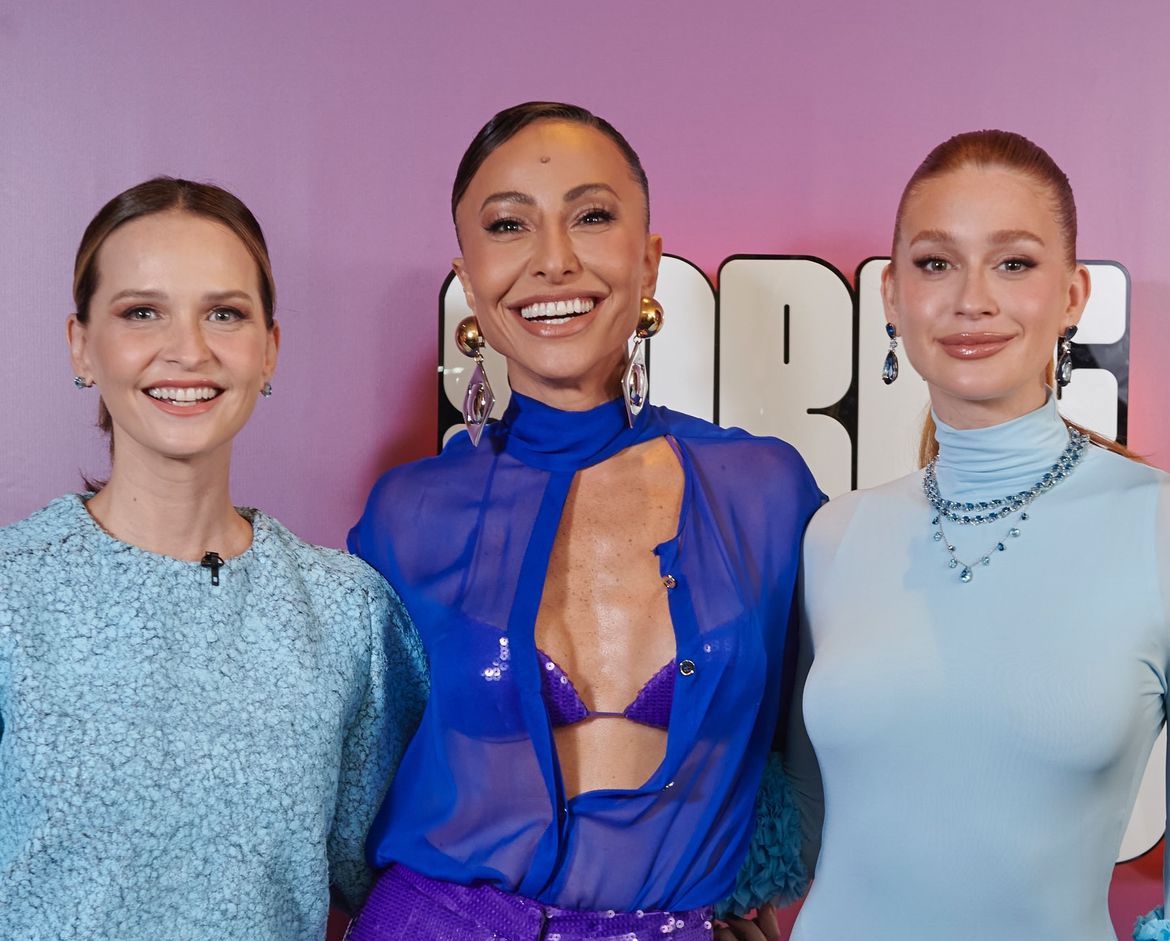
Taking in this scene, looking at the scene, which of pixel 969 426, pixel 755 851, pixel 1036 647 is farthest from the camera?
pixel 755 851

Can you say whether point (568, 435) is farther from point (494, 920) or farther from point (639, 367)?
point (494, 920)

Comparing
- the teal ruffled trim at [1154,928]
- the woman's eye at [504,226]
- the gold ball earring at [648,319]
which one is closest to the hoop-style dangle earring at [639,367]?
the gold ball earring at [648,319]

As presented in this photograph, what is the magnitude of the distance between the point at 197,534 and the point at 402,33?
4.48 ft

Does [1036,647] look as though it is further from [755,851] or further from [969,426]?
[755,851]

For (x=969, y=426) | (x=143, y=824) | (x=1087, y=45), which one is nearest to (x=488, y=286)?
(x=969, y=426)

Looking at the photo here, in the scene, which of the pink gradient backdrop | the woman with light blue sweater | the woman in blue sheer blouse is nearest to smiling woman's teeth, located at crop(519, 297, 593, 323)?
the woman in blue sheer blouse

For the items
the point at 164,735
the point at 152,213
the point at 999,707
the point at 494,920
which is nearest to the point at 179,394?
the point at 152,213

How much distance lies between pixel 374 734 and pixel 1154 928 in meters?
1.19

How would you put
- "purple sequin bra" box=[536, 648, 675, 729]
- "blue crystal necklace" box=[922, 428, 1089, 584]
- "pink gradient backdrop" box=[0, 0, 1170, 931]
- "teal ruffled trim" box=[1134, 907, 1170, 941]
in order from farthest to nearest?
"pink gradient backdrop" box=[0, 0, 1170, 931] → "purple sequin bra" box=[536, 648, 675, 729] → "blue crystal necklace" box=[922, 428, 1089, 584] → "teal ruffled trim" box=[1134, 907, 1170, 941]

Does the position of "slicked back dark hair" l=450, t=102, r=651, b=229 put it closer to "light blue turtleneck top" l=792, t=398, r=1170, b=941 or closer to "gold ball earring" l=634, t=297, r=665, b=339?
"gold ball earring" l=634, t=297, r=665, b=339

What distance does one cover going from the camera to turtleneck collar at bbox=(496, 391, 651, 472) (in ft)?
7.65

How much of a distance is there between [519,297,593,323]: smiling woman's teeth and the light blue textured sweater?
0.54m

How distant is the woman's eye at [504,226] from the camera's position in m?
2.30

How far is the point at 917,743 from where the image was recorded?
1951mm
